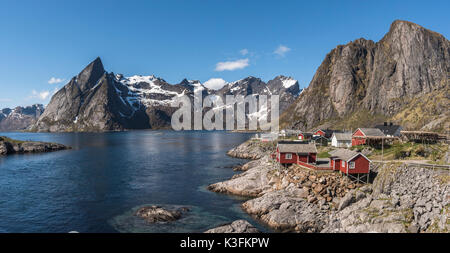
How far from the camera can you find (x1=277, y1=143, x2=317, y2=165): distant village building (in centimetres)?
5891

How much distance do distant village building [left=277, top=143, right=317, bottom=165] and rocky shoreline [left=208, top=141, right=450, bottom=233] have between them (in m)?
4.59

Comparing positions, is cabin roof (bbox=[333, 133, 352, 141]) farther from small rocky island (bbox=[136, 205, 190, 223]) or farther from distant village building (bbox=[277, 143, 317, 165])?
small rocky island (bbox=[136, 205, 190, 223])

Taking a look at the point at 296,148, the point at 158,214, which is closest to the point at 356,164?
the point at 296,148

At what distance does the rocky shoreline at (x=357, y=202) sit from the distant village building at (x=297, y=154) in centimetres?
459

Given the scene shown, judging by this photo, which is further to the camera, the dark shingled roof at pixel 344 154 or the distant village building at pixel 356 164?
the dark shingled roof at pixel 344 154

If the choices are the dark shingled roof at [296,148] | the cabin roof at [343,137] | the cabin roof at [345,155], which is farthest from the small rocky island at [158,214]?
the cabin roof at [343,137]

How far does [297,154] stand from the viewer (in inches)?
2324

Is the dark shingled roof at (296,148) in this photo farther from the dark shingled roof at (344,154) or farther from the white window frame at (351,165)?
the white window frame at (351,165)

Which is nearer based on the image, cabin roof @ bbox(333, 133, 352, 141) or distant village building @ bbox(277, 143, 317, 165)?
distant village building @ bbox(277, 143, 317, 165)

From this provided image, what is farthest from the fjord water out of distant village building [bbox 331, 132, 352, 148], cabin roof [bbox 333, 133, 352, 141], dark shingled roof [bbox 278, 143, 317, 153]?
cabin roof [bbox 333, 133, 352, 141]

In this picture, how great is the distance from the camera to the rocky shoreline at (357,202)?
34031mm

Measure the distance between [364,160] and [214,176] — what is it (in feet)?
117
